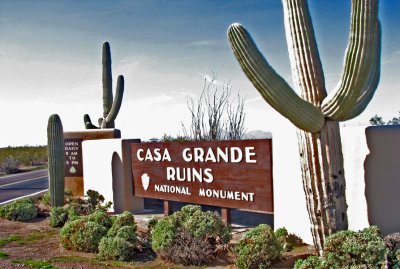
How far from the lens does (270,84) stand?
5855 mm

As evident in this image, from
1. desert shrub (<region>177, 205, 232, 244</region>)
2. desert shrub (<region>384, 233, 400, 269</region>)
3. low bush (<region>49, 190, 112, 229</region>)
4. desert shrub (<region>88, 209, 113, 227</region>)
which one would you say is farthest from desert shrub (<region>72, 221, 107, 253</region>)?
desert shrub (<region>384, 233, 400, 269</region>)

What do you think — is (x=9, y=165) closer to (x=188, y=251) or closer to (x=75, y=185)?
(x=75, y=185)

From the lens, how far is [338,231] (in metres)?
6.18

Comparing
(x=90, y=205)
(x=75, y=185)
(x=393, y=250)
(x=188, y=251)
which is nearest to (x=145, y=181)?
(x=90, y=205)

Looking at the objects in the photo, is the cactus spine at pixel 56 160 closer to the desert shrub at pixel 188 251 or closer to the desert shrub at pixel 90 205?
the desert shrub at pixel 90 205

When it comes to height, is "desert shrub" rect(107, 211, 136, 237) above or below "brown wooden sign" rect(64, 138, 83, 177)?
below

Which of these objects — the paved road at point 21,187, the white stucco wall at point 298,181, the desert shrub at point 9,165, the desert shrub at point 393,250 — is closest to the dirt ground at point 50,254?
the white stucco wall at point 298,181

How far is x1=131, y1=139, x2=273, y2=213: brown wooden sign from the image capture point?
8484mm

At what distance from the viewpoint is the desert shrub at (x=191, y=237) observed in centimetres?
729

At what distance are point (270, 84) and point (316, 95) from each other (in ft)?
2.92

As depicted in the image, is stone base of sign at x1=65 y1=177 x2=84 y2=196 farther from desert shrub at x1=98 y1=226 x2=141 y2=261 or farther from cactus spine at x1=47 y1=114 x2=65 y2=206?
desert shrub at x1=98 y1=226 x2=141 y2=261

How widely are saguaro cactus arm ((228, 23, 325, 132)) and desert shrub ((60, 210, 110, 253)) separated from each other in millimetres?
4914

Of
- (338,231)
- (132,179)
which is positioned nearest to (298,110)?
(338,231)

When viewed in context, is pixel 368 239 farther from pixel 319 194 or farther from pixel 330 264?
pixel 319 194
